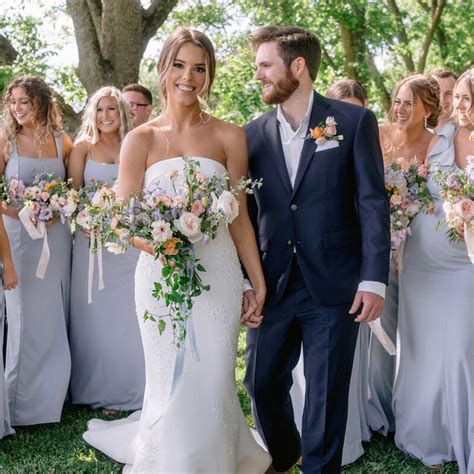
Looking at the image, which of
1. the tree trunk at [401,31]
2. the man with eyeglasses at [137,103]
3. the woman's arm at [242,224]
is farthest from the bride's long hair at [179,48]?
the tree trunk at [401,31]

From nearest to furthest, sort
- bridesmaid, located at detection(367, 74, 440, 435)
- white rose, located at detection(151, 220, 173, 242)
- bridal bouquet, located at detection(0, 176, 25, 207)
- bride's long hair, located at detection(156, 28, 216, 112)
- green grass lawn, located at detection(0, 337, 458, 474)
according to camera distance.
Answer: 1. white rose, located at detection(151, 220, 173, 242)
2. bride's long hair, located at detection(156, 28, 216, 112)
3. green grass lawn, located at detection(0, 337, 458, 474)
4. bridesmaid, located at detection(367, 74, 440, 435)
5. bridal bouquet, located at detection(0, 176, 25, 207)

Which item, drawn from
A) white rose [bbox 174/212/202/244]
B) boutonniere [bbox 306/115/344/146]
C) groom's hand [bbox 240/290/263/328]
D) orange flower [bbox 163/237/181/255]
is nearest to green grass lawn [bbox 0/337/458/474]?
groom's hand [bbox 240/290/263/328]

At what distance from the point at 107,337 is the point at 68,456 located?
1494 mm

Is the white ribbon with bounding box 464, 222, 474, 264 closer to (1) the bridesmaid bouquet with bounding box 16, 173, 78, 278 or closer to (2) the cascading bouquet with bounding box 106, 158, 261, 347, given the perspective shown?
(2) the cascading bouquet with bounding box 106, 158, 261, 347

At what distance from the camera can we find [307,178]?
14.3 ft

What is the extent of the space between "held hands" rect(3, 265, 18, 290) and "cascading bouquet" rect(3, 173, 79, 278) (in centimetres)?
58

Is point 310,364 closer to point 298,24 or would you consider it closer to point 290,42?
point 290,42

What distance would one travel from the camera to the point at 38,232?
634cm

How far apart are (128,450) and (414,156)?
9.03 ft

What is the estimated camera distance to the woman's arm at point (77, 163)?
21.5 ft

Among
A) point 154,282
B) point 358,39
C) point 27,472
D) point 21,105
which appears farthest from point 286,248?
point 358,39

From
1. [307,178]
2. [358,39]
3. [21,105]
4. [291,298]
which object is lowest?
[291,298]

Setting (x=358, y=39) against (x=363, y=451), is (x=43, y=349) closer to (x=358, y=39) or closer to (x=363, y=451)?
(x=363, y=451)

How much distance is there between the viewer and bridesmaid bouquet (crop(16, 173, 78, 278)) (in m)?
6.20
